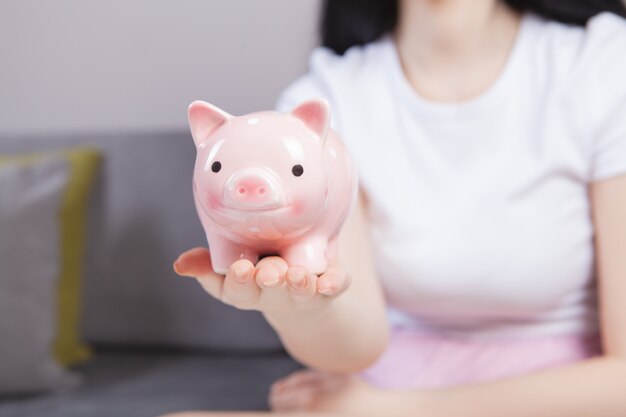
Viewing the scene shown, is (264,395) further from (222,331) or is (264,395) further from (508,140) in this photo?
(508,140)

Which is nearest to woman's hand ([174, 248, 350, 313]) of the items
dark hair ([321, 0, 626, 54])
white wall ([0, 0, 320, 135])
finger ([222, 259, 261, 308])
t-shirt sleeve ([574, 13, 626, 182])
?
finger ([222, 259, 261, 308])

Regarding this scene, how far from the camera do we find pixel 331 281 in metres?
0.65

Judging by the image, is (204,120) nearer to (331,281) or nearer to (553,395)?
(331,281)

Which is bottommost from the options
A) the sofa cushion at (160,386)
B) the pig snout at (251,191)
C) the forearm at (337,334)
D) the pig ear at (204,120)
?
the sofa cushion at (160,386)

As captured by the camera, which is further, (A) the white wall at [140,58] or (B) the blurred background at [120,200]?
(A) the white wall at [140,58]

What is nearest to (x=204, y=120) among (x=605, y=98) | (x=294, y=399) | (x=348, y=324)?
(x=348, y=324)

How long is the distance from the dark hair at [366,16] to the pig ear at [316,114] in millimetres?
688

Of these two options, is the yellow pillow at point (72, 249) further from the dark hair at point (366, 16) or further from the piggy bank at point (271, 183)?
the piggy bank at point (271, 183)

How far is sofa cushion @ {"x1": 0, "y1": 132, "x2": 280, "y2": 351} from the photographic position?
59.1 inches

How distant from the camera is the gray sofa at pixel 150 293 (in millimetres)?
1475

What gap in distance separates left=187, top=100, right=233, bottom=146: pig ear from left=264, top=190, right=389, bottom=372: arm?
0.22 m

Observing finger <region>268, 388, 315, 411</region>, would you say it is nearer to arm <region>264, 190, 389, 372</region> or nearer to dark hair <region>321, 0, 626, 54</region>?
arm <region>264, 190, 389, 372</region>

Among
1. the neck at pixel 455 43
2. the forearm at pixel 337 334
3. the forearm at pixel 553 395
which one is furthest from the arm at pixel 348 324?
the neck at pixel 455 43

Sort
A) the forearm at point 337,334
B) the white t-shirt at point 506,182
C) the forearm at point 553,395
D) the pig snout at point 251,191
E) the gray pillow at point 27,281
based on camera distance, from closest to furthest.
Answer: the pig snout at point 251,191, the forearm at point 337,334, the forearm at point 553,395, the white t-shirt at point 506,182, the gray pillow at point 27,281
